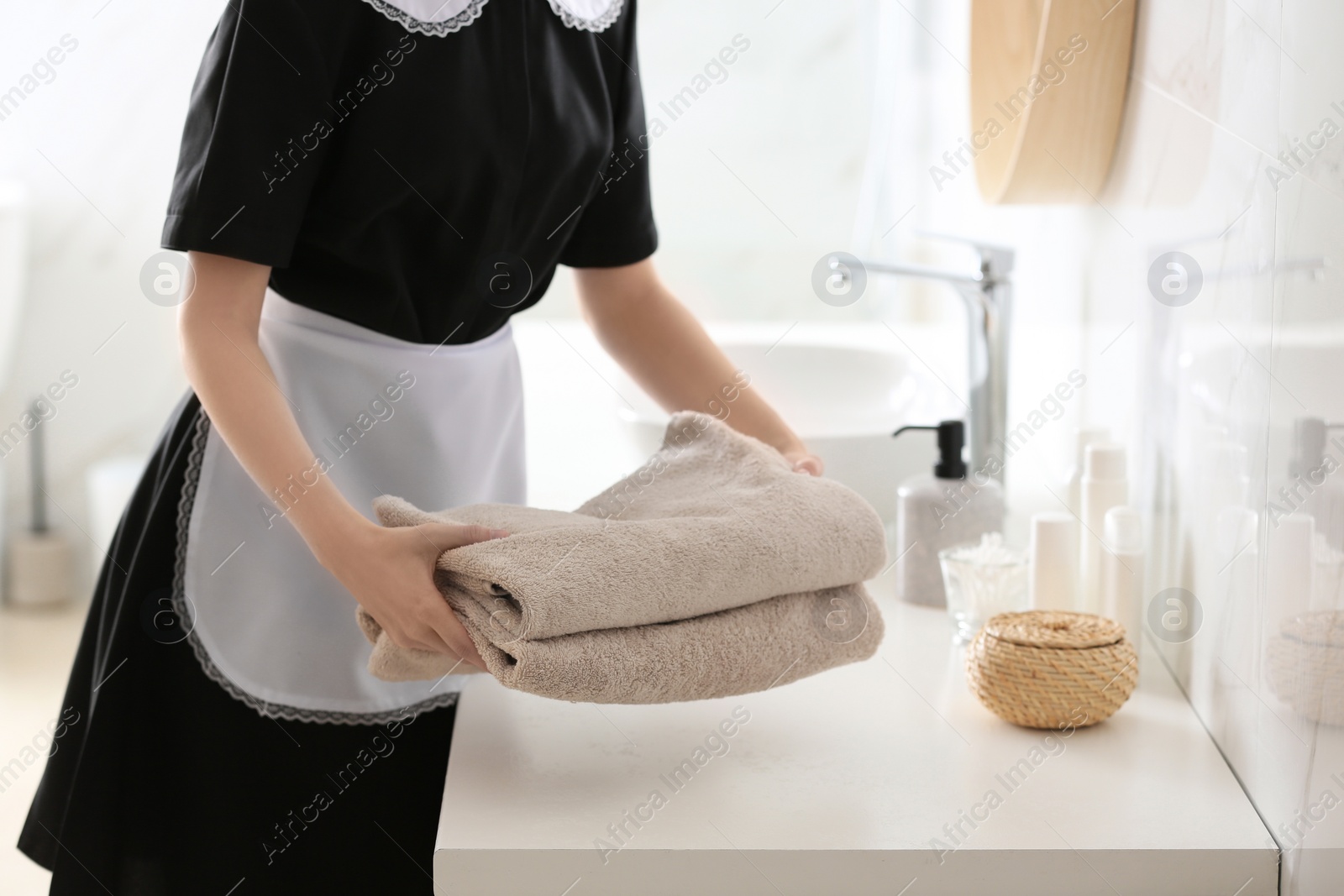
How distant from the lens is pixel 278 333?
0.87 meters

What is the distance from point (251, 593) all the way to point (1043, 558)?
24.4 inches

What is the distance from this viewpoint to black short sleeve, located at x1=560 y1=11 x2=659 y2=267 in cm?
97

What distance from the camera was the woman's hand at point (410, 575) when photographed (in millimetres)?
674

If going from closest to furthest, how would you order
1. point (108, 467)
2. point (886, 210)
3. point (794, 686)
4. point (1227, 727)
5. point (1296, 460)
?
point (1296, 460)
point (1227, 727)
point (794, 686)
point (886, 210)
point (108, 467)

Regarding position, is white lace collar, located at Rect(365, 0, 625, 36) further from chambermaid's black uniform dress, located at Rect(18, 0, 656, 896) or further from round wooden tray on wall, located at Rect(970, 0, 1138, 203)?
round wooden tray on wall, located at Rect(970, 0, 1138, 203)

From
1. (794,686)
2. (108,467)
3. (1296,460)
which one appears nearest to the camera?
(1296,460)

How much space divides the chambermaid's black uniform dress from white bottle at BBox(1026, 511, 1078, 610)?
455 millimetres

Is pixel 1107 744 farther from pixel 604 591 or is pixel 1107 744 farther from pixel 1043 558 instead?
pixel 604 591

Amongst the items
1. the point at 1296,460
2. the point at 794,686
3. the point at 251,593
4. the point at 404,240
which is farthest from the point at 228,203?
the point at 1296,460

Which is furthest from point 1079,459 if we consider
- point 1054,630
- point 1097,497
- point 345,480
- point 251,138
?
point 251,138

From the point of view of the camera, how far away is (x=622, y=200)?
98 cm

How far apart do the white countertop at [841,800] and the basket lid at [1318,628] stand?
118 mm

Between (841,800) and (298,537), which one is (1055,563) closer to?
(841,800)

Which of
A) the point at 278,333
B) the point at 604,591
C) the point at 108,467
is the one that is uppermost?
the point at 278,333
